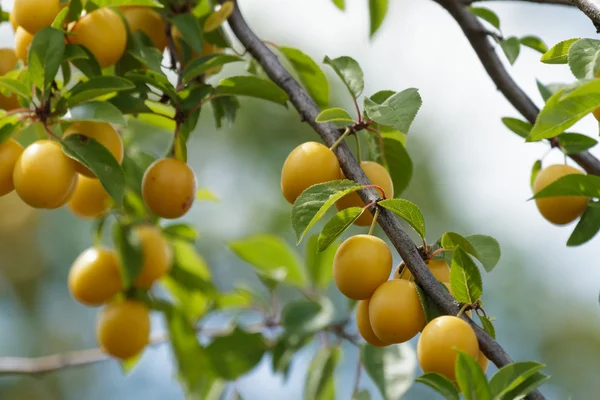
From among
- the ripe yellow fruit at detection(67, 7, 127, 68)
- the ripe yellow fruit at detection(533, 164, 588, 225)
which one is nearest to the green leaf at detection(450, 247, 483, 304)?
the ripe yellow fruit at detection(533, 164, 588, 225)

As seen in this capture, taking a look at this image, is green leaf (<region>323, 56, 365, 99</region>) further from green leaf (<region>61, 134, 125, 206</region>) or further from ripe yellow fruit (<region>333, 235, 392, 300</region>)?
green leaf (<region>61, 134, 125, 206</region>)

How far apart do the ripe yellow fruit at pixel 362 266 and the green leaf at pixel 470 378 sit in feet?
0.48

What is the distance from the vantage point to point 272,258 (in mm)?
1896

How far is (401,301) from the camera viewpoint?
0.84 metres

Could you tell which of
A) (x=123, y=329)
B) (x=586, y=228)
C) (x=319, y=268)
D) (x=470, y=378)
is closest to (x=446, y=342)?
(x=470, y=378)

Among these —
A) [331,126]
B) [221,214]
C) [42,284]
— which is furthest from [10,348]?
[331,126]

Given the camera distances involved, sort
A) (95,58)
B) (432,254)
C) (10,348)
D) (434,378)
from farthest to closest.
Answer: (10,348) → (95,58) → (432,254) → (434,378)

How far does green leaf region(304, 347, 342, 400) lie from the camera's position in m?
1.62

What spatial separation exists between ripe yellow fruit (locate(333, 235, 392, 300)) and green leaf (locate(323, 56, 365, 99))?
0.79 feet

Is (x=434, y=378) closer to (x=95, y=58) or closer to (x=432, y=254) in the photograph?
(x=432, y=254)

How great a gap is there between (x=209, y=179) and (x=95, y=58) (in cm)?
331

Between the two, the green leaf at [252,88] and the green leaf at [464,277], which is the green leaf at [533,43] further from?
the green leaf at [464,277]

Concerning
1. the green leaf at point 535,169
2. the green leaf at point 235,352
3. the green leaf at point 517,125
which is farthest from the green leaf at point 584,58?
the green leaf at point 235,352

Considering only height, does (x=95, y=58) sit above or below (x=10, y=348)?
above
